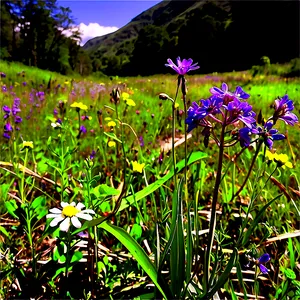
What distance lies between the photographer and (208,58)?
3138 centimetres

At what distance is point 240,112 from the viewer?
63cm

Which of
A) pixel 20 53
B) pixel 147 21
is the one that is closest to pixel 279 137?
pixel 20 53

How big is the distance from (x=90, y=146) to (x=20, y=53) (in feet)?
116

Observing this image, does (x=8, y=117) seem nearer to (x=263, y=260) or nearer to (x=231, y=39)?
(x=263, y=260)

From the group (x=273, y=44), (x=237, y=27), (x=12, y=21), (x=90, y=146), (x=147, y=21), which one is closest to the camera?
(x=90, y=146)

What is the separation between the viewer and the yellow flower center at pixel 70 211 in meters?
0.76

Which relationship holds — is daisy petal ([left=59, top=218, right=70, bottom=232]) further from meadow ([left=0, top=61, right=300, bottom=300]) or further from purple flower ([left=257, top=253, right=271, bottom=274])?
purple flower ([left=257, top=253, right=271, bottom=274])

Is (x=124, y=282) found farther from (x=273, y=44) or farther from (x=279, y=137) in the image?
(x=273, y=44)

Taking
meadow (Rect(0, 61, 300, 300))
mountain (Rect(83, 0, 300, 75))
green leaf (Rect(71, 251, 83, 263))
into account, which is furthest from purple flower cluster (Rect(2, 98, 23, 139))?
mountain (Rect(83, 0, 300, 75))

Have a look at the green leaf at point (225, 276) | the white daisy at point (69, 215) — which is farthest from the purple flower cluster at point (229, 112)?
the white daisy at point (69, 215)

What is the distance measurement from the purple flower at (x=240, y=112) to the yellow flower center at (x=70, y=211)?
430 mm

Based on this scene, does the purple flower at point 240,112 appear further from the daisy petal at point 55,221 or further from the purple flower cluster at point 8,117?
the purple flower cluster at point 8,117

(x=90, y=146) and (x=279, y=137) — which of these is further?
(x=90, y=146)

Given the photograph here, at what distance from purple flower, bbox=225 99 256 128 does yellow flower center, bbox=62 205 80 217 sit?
16.9 inches
